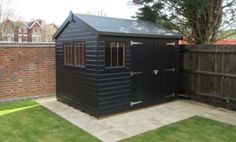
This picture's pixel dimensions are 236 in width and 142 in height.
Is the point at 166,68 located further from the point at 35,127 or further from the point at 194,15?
the point at 35,127

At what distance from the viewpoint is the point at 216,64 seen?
7188mm

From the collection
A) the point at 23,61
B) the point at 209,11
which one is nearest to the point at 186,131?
the point at 209,11

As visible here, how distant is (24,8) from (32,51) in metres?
22.8

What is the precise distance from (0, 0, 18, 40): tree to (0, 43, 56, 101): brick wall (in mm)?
17131

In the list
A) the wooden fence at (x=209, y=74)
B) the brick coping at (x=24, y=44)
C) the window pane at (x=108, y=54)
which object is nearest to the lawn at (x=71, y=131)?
the wooden fence at (x=209, y=74)

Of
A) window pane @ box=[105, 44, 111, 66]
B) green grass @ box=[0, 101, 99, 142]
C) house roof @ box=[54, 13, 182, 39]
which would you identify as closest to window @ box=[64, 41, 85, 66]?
house roof @ box=[54, 13, 182, 39]

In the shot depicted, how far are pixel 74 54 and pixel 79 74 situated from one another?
675 millimetres

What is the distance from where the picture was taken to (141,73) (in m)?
6.91

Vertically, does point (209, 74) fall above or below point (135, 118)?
above

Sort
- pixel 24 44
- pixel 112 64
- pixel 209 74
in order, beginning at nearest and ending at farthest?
1. pixel 112 64
2. pixel 209 74
3. pixel 24 44

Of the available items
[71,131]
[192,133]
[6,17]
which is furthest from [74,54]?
[6,17]

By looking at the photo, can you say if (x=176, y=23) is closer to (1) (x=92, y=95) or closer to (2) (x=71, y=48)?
(2) (x=71, y=48)

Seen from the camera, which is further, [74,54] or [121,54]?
[74,54]

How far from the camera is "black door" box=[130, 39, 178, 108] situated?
6.77 m
